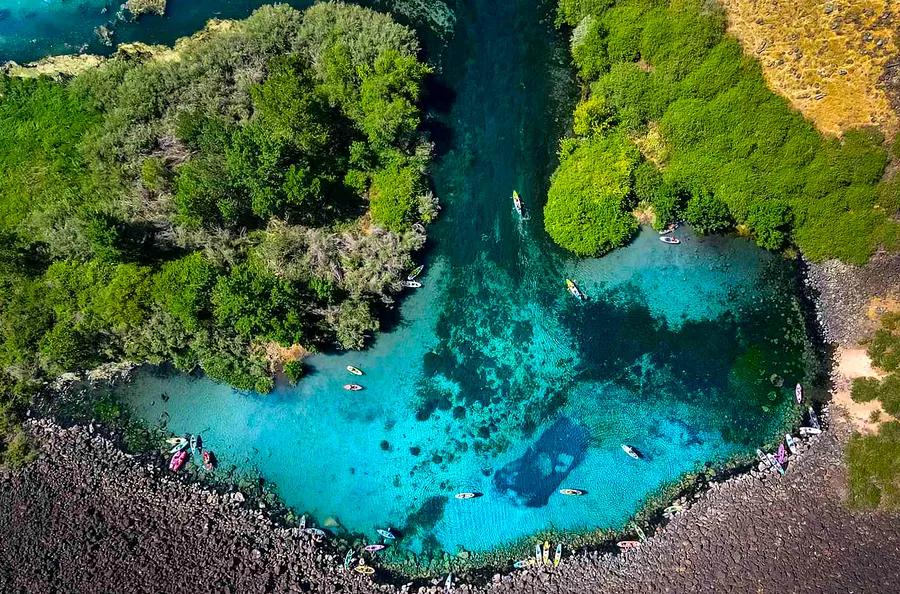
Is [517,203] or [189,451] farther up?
[517,203]

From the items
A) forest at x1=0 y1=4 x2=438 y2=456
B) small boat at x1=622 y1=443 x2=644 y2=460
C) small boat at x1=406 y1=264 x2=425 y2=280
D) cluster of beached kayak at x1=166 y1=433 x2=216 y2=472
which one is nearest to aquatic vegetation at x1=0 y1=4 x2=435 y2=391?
forest at x1=0 y1=4 x2=438 y2=456

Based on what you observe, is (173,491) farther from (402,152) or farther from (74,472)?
(402,152)

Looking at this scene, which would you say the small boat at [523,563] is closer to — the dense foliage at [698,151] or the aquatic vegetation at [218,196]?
the aquatic vegetation at [218,196]

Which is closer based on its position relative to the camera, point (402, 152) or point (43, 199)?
point (43, 199)

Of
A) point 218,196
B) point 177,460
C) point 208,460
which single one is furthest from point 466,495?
point 218,196

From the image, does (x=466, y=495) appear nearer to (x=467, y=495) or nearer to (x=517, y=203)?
Answer: (x=467, y=495)

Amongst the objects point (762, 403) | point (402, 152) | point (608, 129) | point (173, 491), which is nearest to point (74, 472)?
point (173, 491)
